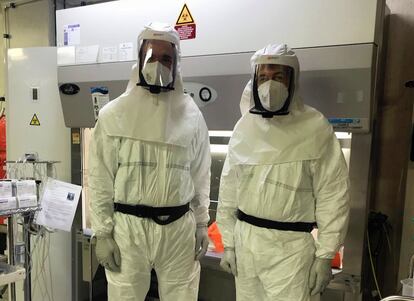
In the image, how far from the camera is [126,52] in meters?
2.15

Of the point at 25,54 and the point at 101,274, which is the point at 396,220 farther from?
the point at 25,54

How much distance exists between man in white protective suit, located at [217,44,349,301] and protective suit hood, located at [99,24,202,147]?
0.29 meters

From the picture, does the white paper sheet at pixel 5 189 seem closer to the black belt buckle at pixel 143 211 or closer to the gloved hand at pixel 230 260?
the black belt buckle at pixel 143 211

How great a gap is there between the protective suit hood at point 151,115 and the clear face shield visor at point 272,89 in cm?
34

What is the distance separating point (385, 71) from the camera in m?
2.12

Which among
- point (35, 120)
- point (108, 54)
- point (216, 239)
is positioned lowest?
point (216, 239)

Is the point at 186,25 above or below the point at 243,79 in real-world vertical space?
above

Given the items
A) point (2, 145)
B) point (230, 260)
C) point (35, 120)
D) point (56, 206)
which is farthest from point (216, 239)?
point (2, 145)

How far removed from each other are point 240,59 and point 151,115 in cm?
54

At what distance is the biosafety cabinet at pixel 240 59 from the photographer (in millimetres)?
1652

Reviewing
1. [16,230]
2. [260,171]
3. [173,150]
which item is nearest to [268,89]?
[260,171]

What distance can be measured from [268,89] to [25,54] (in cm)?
188

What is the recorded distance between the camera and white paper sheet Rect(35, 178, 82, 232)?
2160mm

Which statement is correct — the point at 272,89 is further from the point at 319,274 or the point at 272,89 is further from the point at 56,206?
the point at 56,206
